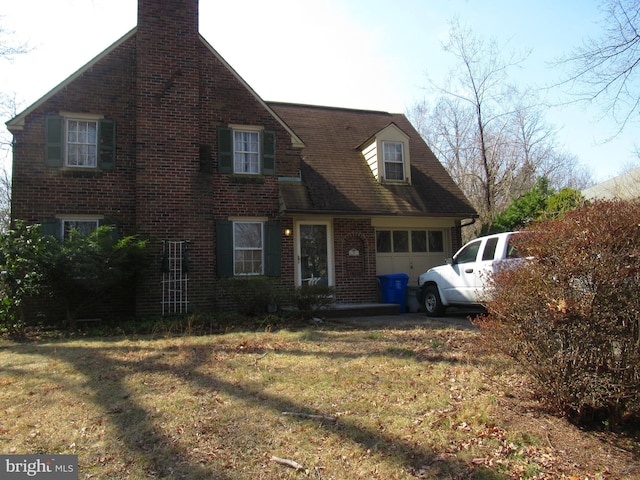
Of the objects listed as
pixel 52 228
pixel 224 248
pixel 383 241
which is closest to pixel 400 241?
pixel 383 241

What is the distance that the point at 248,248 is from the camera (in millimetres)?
12070

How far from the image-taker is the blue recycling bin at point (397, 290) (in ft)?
41.7

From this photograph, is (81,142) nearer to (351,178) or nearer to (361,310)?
(351,178)

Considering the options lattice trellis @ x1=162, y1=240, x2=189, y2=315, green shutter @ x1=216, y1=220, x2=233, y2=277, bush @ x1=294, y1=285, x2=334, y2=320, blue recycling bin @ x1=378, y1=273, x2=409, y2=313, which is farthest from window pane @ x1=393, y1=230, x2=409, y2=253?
lattice trellis @ x1=162, y1=240, x2=189, y2=315

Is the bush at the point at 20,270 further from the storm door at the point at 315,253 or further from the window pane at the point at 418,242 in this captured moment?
the window pane at the point at 418,242

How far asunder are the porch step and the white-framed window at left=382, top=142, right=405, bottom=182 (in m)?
4.47

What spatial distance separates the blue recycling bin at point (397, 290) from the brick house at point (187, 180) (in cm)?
59

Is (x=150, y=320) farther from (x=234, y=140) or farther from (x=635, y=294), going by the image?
(x=635, y=294)

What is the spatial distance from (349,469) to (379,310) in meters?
8.65

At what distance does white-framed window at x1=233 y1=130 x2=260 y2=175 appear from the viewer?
12.3 meters

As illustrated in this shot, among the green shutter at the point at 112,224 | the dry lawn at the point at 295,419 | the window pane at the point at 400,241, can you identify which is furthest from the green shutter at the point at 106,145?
the window pane at the point at 400,241

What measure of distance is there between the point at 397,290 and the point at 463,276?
2.82 meters

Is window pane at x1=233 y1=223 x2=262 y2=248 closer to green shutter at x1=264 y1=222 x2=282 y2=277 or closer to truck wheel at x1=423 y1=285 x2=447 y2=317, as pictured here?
green shutter at x1=264 y1=222 x2=282 y2=277

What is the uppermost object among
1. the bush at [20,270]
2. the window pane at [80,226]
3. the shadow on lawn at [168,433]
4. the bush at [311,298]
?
the window pane at [80,226]
